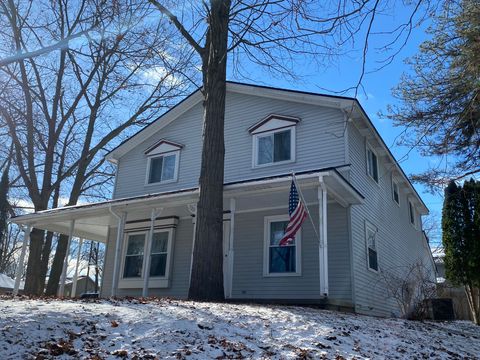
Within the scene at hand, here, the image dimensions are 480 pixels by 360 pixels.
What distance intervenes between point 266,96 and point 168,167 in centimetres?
424

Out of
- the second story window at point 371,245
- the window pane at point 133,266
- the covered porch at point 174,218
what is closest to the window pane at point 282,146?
the covered porch at point 174,218

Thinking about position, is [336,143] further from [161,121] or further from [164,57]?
[161,121]

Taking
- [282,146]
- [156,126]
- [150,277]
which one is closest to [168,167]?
[156,126]

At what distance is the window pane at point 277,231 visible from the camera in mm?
12594

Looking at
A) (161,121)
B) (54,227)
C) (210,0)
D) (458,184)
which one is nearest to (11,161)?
(54,227)

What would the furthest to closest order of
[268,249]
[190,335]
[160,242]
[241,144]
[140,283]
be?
[160,242], [140,283], [241,144], [268,249], [190,335]

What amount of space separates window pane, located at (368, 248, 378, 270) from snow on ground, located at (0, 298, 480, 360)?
553 centimetres

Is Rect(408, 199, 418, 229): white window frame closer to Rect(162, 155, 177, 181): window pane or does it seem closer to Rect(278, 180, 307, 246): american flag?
Rect(162, 155, 177, 181): window pane

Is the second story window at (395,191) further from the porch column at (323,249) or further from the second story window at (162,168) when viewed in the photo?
the second story window at (162,168)

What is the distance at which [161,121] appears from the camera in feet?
53.8

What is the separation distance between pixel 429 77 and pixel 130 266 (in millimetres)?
10731

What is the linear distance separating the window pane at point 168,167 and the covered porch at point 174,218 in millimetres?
1522

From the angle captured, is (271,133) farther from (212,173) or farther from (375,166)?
(212,173)

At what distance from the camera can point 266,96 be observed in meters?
14.3
